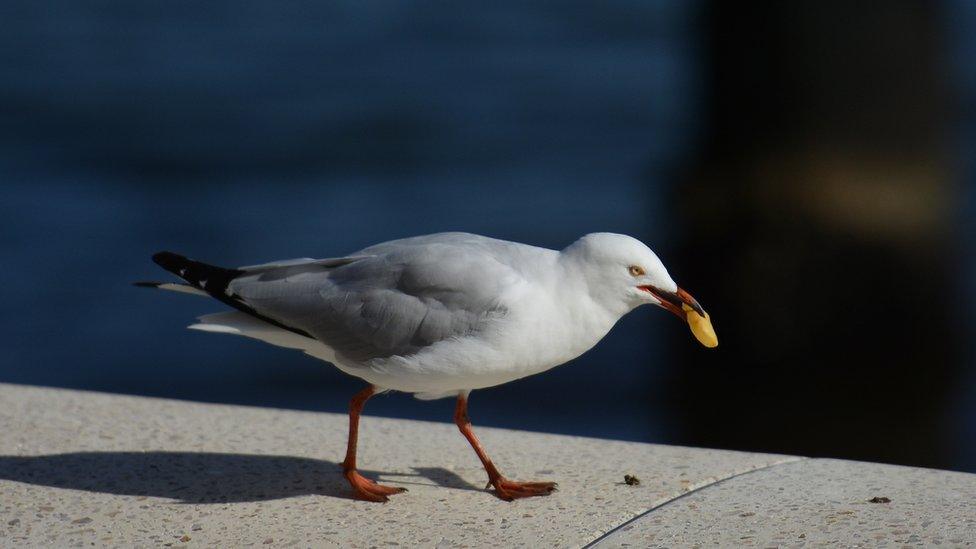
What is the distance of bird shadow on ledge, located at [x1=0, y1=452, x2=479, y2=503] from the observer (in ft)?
13.7

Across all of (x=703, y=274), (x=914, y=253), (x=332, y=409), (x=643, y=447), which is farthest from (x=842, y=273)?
(x=643, y=447)

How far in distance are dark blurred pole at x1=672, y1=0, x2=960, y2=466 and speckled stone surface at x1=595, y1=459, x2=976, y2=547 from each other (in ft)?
10.8

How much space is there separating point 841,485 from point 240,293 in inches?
79.2

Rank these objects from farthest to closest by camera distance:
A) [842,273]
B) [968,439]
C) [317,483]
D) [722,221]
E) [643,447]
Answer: [722,221] < [842,273] < [968,439] < [643,447] < [317,483]

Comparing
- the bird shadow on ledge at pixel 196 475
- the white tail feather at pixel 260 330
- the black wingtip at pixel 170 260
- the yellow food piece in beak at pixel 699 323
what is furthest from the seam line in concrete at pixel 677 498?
the black wingtip at pixel 170 260

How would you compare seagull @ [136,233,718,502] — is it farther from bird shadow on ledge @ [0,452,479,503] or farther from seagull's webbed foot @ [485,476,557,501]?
bird shadow on ledge @ [0,452,479,503]

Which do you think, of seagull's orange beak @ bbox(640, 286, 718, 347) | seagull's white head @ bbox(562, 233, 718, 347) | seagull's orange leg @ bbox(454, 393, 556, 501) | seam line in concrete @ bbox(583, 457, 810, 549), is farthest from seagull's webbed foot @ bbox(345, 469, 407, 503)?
seagull's orange beak @ bbox(640, 286, 718, 347)

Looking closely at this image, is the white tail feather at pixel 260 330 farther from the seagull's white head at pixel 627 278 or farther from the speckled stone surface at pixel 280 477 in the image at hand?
the seagull's white head at pixel 627 278

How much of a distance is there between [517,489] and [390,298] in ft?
2.39

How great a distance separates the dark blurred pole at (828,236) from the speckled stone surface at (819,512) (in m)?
3.28

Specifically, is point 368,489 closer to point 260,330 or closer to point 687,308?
point 260,330

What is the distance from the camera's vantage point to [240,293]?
14.1 feet

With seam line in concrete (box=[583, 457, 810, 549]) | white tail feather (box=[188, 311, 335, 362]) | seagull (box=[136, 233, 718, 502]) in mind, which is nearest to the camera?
seam line in concrete (box=[583, 457, 810, 549])

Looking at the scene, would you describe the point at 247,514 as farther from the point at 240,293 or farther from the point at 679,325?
the point at 679,325
